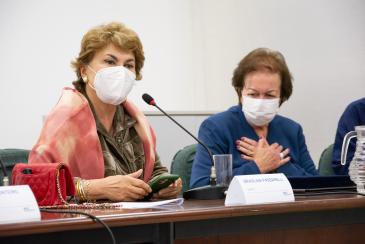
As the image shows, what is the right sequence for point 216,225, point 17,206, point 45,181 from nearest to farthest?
point 17,206, point 216,225, point 45,181

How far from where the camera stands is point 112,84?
216 cm

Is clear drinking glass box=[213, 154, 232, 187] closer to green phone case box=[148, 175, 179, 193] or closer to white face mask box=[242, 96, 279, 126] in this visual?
green phone case box=[148, 175, 179, 193]

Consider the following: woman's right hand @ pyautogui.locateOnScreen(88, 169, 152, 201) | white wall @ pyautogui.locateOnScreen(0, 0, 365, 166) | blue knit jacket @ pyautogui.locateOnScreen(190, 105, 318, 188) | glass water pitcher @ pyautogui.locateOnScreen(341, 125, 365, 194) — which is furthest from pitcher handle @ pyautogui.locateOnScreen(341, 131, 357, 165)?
white wall @ pyautogui.locateOnScreen(0, 0, 365, 166)

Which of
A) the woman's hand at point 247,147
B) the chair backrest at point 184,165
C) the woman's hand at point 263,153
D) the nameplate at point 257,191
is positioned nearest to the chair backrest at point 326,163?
the woman's hand at point 263,153

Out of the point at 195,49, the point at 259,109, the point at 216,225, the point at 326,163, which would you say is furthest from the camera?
the point at 195,49

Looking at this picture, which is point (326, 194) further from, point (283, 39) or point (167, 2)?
point (167, 2)

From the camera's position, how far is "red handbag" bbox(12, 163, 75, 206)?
60.5 inches

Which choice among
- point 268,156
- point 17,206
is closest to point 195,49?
point 268,156

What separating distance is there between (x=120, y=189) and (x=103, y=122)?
0.48 metres

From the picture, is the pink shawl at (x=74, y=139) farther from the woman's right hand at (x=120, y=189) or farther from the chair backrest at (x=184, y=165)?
the chair backrest at (x=184, y=165)

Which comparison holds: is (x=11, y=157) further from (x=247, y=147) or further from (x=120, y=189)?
(x=247, y=147)

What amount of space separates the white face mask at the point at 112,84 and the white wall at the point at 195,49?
4.40 feet

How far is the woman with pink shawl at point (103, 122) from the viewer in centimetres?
203

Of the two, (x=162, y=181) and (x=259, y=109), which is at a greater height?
(x=259, y=109)
